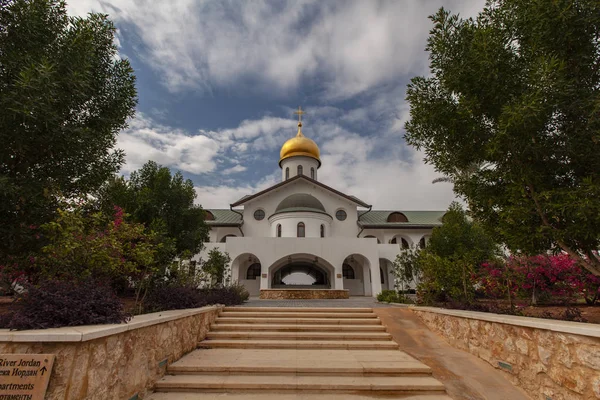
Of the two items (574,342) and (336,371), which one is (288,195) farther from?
(574,342)

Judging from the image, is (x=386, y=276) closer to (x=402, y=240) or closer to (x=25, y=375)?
(x=402, y=240)

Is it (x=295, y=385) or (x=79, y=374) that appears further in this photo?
(x=295, y=385)

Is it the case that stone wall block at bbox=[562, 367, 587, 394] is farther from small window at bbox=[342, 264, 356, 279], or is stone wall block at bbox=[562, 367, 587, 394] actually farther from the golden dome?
the golden dome

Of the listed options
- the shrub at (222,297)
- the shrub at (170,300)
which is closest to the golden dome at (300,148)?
the shrub at (222,297)

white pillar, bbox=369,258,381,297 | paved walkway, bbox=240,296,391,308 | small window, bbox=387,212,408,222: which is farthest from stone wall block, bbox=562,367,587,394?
small window, bbox=387,212,408,222

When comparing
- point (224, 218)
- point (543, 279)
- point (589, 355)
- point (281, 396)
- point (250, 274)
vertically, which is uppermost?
point (224, 218)

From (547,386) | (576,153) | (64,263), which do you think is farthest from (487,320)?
(64,263)

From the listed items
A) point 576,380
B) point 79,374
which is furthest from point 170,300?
point 576,380

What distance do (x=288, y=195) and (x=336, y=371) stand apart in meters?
21.5

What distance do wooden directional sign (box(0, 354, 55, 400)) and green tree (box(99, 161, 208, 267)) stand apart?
7.14 metres

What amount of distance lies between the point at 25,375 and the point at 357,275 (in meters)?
23.1

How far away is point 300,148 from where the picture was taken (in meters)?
30.6

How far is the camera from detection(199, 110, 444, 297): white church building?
19.7 metres

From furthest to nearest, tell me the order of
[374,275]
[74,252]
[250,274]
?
[250,274]
[374,275]
[74,252]
